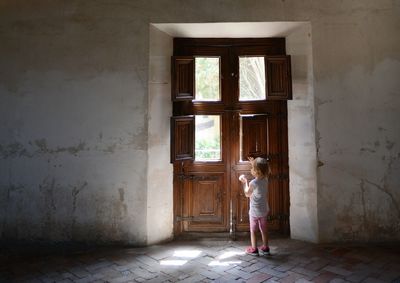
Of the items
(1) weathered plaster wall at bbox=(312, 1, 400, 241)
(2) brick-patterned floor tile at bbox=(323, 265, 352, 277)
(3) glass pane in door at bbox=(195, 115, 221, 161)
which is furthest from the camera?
(3) glass pane in door at bbox=(195, 115, 221, 161)

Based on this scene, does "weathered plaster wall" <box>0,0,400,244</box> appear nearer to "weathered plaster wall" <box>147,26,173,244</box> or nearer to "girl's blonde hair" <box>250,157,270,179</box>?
"weathered plaster wall" <box>147,26,173,244</box>

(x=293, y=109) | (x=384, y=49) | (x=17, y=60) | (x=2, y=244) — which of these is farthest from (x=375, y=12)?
(x=2, y=244)

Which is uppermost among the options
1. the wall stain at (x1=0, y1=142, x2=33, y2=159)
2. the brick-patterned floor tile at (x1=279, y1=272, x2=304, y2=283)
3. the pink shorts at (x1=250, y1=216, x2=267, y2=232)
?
the wall stain at (x1=0, y1=142, x2=33, y2=159)

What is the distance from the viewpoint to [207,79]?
4258mm

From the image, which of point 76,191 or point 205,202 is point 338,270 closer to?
point 205,202

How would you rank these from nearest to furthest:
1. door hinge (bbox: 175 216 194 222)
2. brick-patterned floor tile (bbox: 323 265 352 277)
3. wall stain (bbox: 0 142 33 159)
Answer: brick-patterned floor tile (bbox: 323 265 352 277) < wall stain (bbox: 0 142 33 159) < door hinge (bbox: 175 216 194 222)

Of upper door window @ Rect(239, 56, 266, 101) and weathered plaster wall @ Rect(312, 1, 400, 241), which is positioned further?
upper door window @ Rect(239, 56, 266, 101)

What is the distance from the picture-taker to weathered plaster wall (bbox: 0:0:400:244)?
377 centimetres

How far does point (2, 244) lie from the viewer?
3816mm

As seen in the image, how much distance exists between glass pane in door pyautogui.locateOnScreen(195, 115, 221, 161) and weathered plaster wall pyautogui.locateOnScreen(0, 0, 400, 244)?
0.67 meters

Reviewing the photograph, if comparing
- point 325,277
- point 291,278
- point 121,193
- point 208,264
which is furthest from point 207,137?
point 325,277

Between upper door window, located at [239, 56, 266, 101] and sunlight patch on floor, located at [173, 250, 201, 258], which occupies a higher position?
upper door window, located at [239, 56, 266, 101]

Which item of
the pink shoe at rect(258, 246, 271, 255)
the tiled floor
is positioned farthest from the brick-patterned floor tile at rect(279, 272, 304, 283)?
the pink shoe at rect(258, 246, 271, 255)

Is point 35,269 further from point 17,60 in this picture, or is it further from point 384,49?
point 384,49
